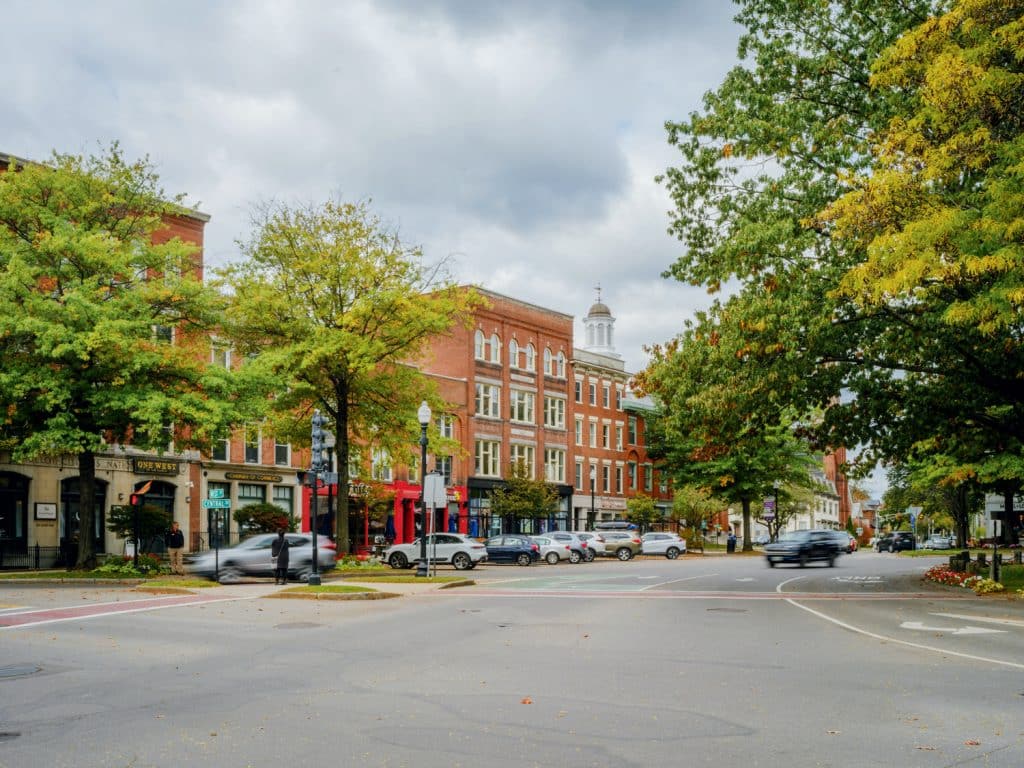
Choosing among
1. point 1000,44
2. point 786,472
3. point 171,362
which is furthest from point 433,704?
point 786,472

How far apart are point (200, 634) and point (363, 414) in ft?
81.2

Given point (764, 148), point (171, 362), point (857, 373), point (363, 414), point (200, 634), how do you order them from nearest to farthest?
point (200, 634)
point (764, 148)
point (857, 373)
point (171, 362)
point (363, 414)

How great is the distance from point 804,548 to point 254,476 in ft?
82.3

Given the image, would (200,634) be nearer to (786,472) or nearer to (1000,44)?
(1000,44)

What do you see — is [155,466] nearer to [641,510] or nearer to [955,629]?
[955,629]

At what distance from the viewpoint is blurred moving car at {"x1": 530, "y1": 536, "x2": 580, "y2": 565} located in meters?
51.0

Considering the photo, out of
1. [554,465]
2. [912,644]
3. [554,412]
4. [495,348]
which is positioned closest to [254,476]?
[495,348]

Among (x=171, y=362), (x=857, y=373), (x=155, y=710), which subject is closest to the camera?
(x=155, y=710)

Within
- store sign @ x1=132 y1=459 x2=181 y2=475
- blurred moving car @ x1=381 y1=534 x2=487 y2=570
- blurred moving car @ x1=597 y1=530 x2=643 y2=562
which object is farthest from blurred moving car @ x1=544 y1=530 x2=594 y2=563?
store sign @ x1=132 y1=459 x2=181 y2=475

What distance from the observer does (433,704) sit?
10.2 metres

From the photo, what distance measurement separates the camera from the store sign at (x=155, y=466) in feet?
147

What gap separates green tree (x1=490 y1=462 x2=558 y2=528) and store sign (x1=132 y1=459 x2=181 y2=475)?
71.7ft

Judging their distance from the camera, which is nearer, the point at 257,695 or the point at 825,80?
the point at 257,695

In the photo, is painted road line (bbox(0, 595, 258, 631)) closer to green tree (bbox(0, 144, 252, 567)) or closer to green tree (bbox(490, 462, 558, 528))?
green tree (bbox(0, 144, 252, 567))
